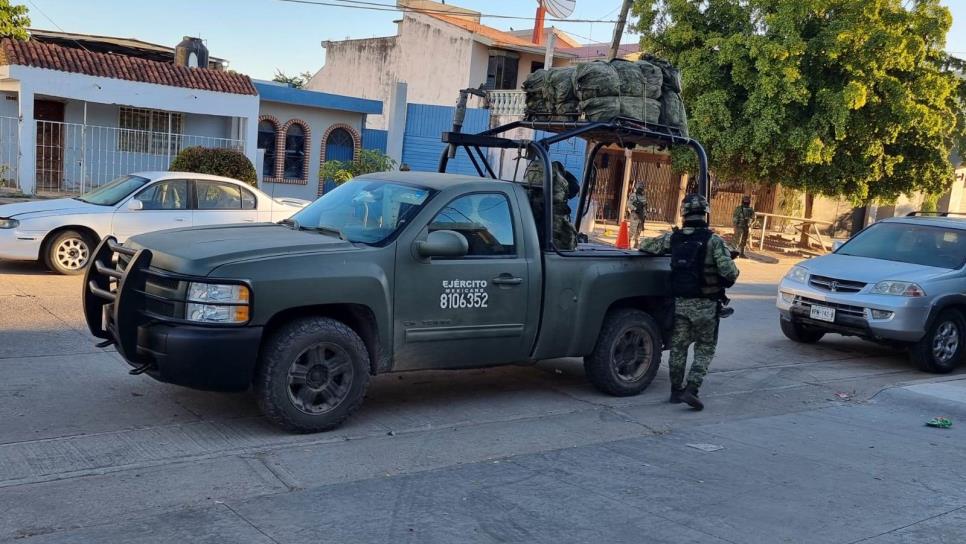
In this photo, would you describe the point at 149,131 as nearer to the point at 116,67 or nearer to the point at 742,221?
the point at 116,67

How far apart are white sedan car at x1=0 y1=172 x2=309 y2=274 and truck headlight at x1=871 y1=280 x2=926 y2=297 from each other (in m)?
8.15

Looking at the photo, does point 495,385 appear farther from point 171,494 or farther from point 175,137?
point 175,137

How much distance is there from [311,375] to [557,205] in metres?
2.82

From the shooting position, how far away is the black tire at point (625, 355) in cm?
740

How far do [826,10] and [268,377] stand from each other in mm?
19688

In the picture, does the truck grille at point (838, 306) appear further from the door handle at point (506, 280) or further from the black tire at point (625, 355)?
the door handle at point (506, 280)

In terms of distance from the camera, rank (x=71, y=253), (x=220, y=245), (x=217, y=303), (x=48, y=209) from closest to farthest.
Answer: (x=217, y=303)
(x=220, y=245)
(x=48, y=209)
(x=71, y=253)

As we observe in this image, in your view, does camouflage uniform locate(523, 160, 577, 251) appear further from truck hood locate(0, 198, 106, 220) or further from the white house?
the white house

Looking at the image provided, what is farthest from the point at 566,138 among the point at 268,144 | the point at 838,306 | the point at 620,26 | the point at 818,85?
the point at 268,144

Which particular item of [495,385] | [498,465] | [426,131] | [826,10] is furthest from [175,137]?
[498,465]

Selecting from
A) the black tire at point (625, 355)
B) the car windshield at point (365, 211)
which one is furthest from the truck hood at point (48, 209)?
the black tire at point (625, 355)

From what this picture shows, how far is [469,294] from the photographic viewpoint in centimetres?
639

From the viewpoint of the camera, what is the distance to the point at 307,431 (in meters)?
5.82

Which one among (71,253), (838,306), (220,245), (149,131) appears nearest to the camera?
(220,245)
